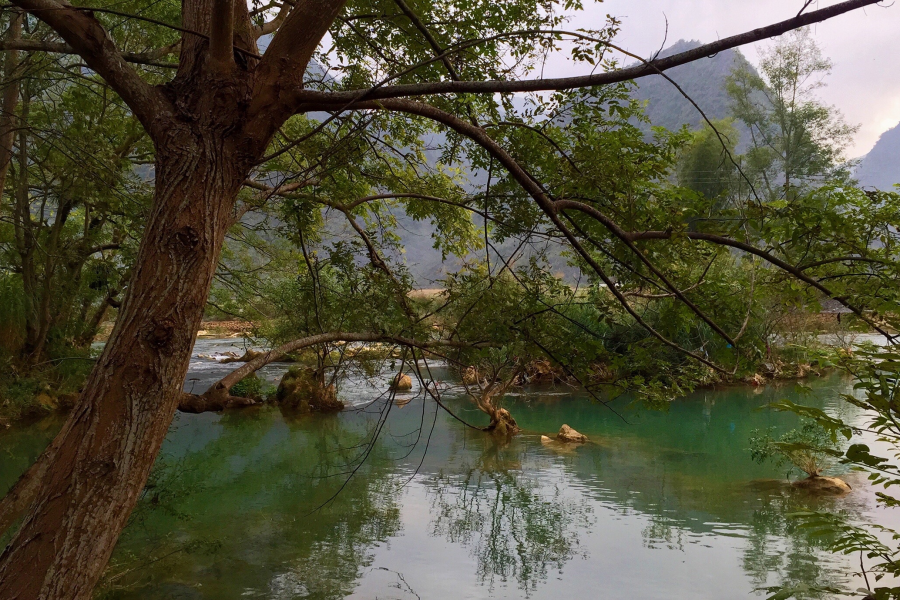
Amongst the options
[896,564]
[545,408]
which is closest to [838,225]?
[896,564]

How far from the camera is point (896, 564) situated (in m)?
2.15

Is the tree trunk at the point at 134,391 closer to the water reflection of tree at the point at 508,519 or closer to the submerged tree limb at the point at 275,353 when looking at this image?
the submerged tree limb at the point at 275,353

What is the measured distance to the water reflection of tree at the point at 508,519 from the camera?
5.65 m

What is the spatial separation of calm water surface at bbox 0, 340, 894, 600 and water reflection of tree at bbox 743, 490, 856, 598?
0.07 ft

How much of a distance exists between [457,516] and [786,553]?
302 cm

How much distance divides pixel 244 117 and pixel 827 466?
8.70m

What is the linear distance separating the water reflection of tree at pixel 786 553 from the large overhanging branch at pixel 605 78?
14.1ft

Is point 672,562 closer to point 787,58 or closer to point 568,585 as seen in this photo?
point 568,585

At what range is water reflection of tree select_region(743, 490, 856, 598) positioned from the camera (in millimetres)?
5137

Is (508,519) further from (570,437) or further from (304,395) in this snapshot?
(304,395)

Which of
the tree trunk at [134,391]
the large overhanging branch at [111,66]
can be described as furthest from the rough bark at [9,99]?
the tree trunk at [134,391]

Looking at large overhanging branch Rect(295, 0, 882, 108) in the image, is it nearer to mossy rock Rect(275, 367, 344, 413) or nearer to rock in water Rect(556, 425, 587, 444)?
rock in water Rect(556, 425, 587, 444)

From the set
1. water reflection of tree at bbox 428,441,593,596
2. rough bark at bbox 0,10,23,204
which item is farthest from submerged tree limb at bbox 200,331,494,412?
water reflection of tree at bbox 428,441,593,596

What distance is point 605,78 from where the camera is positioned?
1.46 metres
